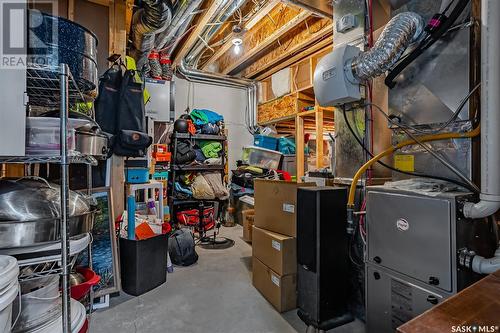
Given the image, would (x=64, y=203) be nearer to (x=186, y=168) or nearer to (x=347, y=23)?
(x=347, y=23)

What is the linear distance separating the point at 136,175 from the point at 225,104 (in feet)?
9.82

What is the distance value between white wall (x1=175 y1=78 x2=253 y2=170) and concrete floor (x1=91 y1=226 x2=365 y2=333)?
3224 millimetres

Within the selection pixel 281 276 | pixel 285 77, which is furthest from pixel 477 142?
pixel 285 77

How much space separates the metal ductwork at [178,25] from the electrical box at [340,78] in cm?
142

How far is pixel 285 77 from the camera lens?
466cm

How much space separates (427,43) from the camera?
148cm

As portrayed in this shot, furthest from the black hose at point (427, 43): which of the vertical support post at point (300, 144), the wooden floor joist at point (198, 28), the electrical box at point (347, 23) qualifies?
Result: the vertical support post at point (300, 144)

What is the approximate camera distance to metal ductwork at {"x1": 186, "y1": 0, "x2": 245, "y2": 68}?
2744 millimetres

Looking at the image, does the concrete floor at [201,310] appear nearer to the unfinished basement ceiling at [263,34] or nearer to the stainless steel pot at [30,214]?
the stainless steel pot at [30,214]

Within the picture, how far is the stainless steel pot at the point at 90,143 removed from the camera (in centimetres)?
139

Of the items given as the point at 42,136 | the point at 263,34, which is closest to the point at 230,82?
the point at 263,34

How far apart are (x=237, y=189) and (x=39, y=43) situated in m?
3.84

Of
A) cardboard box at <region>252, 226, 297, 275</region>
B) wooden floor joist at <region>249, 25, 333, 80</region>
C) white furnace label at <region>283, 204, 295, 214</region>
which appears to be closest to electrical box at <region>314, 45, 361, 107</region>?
white furnace label at <region>283, 204, 295, 214</region>

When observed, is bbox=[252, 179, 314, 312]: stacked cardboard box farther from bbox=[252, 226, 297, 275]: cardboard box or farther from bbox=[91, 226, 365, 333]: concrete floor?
bbox=[91, 226, 365, 333]: concrete floor
